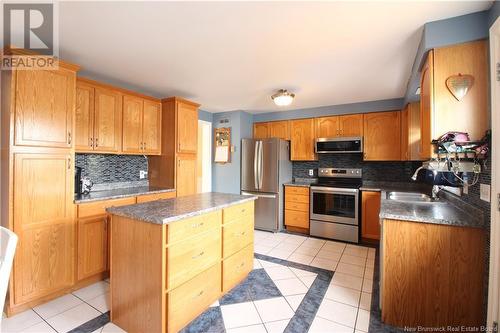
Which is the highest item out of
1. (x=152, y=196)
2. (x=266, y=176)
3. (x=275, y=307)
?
(x=266, y=176)

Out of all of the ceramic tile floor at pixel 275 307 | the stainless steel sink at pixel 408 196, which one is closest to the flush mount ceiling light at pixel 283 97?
the stainless steel sink at pixel 408 196

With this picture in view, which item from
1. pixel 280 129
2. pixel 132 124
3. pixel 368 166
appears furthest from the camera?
pixel 280 129

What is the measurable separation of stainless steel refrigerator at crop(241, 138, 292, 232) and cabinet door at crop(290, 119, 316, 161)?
161 mm

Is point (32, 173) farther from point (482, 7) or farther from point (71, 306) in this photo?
point (482, 7)

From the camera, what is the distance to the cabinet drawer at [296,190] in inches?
158

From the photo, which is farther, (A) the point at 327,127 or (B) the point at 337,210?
(A) the point at 327,127

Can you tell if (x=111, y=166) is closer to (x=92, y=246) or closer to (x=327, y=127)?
(x=92, y=246)

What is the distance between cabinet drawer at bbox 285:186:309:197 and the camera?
401 centimetres

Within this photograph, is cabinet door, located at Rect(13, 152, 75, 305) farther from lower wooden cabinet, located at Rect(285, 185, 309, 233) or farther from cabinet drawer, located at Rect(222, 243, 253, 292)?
lower wooden cabinet, located at Rect(285, 185, 309, 233)

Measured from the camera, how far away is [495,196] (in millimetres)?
1333

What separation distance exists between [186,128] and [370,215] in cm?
312

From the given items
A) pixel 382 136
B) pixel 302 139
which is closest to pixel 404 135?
pixel 382 136

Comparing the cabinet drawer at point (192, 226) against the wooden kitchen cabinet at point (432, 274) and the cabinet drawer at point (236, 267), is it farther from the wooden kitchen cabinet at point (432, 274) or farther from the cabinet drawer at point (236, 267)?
the wooden kitchen cabinet at point (432, 274)

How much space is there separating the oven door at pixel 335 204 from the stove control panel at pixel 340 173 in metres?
0.57
